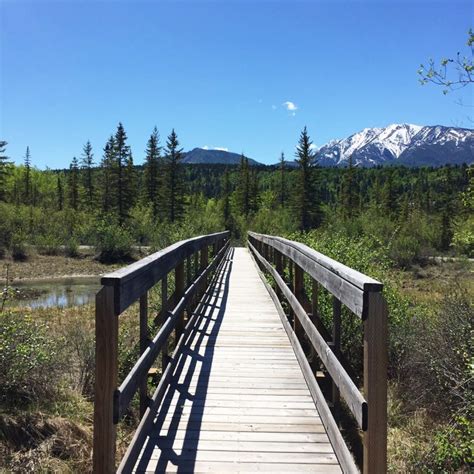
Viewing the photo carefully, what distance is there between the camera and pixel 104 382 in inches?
88.7

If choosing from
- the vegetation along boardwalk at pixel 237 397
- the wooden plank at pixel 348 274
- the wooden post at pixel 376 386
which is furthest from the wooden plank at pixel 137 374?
the wooden plank at pixel 348 274

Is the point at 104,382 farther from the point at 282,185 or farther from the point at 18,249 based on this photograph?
the point at 282,185

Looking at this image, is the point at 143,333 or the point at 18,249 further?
the point at 18,249

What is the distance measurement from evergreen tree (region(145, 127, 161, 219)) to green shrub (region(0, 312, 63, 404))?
50982mm

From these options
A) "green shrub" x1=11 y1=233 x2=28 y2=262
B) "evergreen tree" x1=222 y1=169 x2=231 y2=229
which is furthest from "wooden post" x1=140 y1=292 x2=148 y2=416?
"evergreen tree" x1=222 y1=169 x2=231 y2=229

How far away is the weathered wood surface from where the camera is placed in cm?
297

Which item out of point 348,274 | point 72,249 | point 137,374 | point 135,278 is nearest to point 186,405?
point 137,374

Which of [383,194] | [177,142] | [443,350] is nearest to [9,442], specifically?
[443,350]

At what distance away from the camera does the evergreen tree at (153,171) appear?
5616cm

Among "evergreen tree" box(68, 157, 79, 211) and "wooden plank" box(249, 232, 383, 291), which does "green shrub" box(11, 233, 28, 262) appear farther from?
"wooden plank" box(249, 232, 383, 291)

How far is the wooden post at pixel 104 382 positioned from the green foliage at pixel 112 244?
38.3 metres

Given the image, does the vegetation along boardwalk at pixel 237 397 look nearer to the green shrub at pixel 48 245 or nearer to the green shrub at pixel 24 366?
the green shrub at pixel 24 366

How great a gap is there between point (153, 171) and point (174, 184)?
14.5ft

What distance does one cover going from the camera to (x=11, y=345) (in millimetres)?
5203
